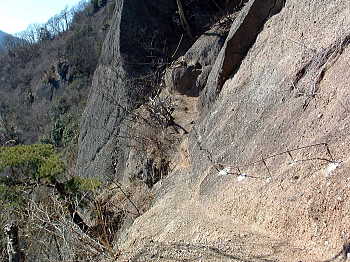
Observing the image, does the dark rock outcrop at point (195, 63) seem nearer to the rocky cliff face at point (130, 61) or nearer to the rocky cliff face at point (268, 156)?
the rocky cliff face at point (130, 61)

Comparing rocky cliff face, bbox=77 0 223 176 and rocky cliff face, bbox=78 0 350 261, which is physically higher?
rocky cliff face, bbox=77 0 223 176

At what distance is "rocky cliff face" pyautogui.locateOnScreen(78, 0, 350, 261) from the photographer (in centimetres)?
362

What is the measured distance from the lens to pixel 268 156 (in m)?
4.75

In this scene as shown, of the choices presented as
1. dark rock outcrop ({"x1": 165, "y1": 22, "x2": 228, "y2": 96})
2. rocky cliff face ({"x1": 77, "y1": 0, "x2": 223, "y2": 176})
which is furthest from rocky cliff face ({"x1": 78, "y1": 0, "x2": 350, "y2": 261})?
rocky cliff face ({"x1": 77, "y1": 0, "x2": 223, "y2": 176})

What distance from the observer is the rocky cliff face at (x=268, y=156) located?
3.62 metres

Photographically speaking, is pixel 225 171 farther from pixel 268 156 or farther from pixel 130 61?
pixel 130 61

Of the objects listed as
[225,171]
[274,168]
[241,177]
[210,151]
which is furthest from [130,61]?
[274,168]

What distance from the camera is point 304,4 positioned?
648cm

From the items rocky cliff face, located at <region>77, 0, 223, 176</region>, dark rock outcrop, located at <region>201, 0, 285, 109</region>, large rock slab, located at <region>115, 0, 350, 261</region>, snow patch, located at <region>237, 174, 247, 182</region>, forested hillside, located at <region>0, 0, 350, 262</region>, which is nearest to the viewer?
large rock slab, located at <region>115, 0, 350, 261</region>

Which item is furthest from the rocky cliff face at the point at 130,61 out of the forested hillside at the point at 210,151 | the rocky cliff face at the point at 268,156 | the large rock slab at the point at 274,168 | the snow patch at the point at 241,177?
the snow patch at the point at 241,177

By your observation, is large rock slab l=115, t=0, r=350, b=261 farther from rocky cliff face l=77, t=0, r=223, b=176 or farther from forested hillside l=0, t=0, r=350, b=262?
rocky cliff face l=77, t=0, r=223, b=176

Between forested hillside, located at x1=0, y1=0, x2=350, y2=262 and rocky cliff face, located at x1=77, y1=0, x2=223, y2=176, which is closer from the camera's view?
forested hillside, located at x1=0, y1=0, x2=350, y2=262

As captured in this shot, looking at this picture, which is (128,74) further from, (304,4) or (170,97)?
(304,4)

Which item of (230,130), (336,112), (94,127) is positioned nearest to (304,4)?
(230,130)
